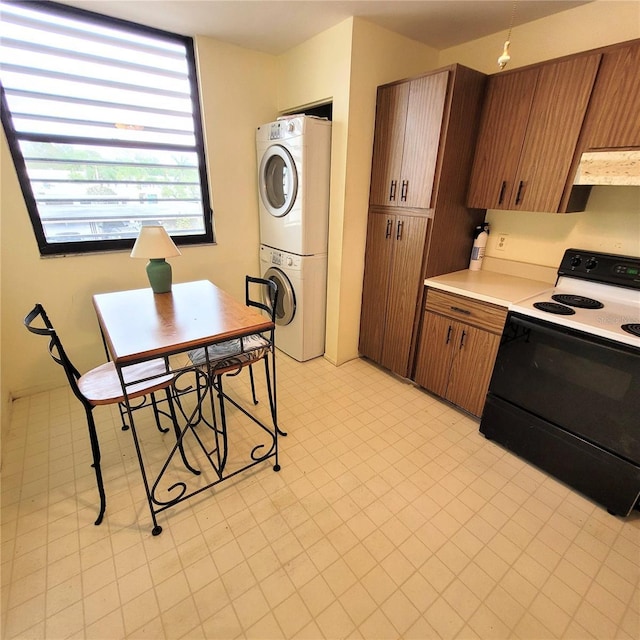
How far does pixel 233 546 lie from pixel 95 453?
2.39ft

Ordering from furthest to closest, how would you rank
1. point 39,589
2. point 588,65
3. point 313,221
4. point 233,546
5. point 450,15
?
point 313,221, point 450,15, point 588,65, point 233,546, point 39,589

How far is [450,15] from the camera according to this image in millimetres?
1937

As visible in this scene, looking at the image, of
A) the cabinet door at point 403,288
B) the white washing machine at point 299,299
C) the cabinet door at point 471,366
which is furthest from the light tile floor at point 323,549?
the white washing machine at point 299,299

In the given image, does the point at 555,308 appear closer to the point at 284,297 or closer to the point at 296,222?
the point at 296,222

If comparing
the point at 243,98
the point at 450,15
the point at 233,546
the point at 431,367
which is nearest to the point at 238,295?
the point at 243,98

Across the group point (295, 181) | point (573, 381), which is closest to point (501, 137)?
point (295, 181)

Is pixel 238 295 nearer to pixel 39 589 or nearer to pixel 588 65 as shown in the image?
pixel 39 589

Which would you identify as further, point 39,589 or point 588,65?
point 588,65

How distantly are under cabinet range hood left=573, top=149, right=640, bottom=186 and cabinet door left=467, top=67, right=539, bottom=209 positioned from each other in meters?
0.35

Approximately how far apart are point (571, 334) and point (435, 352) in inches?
32.3

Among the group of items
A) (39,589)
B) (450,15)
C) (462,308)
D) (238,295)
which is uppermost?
(450,15)

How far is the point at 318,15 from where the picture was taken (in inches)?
78.1

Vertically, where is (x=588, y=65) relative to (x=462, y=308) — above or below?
above

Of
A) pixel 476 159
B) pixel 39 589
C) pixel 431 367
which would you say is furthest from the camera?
pixel 431 367
